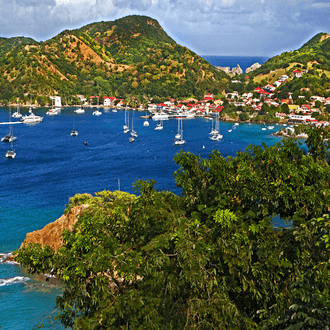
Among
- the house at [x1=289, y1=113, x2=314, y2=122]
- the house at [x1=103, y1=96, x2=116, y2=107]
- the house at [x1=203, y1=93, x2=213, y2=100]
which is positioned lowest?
the house at [x1=289, y1=113, x2=314, y2=122]

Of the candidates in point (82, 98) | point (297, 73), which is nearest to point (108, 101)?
point (82, 98)

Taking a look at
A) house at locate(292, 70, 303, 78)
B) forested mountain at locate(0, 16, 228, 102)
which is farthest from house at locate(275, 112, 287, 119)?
forested mountain at locate(0, 16, 228, 102)

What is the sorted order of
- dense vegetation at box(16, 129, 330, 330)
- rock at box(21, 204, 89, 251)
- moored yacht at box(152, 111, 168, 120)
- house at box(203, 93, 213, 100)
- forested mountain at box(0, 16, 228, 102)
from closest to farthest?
dense vegetation at box(16, 129, 330, 330)
rock at box(21, 204, 89, 251)
moored yacht at box(152, 111, 168, 120)
forested mountain at box(0, 16, 228, 102)
house at box(203, 93, 213, 100)

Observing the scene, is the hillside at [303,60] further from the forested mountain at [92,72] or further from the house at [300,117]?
the house at [300,117]

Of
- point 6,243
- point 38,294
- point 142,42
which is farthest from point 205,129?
point 142,42

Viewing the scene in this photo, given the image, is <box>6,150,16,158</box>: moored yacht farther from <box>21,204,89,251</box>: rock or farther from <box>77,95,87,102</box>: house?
<box>77,95,87,102</box>: house

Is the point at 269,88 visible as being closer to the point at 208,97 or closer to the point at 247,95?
the point at 247,95

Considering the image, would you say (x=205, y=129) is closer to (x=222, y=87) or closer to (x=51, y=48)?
(x=222, y=87)
